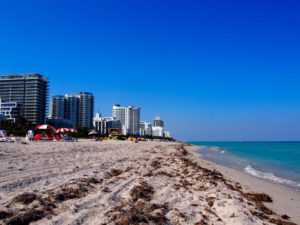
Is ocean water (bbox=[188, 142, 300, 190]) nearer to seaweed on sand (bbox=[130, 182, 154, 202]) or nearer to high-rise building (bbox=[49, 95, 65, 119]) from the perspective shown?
seaweed on sand (bbox=[130, 182, 154, 202])

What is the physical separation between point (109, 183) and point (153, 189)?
120cm

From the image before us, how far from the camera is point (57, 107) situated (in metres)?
135

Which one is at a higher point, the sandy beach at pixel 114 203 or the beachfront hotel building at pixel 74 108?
the beachfront hotel building at pixel 74 108

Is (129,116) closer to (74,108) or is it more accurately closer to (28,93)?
(74,108)

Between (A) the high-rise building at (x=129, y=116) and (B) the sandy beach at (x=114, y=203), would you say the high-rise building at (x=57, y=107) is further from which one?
(B) the sandy beach at (x=114, y=203)

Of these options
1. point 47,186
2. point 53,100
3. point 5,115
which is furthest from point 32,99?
point 47,186

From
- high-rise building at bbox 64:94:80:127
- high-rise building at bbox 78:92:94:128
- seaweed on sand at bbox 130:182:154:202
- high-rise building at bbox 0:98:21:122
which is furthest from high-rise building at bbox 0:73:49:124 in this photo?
seaweed on sand at bbox 130:182:154:202

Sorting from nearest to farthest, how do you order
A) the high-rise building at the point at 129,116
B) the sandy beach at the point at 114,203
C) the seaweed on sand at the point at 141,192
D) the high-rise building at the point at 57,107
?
1. the sandy beach at the point at 114,203
2. the seaweed on sand at the point at 141,192
3. the high-rise building at the point at 57,107
4. the high-rise building at the point at 129,116

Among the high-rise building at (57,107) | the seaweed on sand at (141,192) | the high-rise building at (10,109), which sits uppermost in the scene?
the high-rise building at (57,107)

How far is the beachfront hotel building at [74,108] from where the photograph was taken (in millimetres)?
136000

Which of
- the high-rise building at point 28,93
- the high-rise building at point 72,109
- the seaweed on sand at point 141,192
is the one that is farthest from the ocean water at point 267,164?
the high-rise building at point 72,109

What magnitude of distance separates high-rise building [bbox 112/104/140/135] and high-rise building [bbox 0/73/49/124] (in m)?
81.1

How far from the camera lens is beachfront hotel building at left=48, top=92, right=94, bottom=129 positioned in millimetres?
136000

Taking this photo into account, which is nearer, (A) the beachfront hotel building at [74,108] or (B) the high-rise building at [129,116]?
(A) the beachfront hotel building at [74,108]
